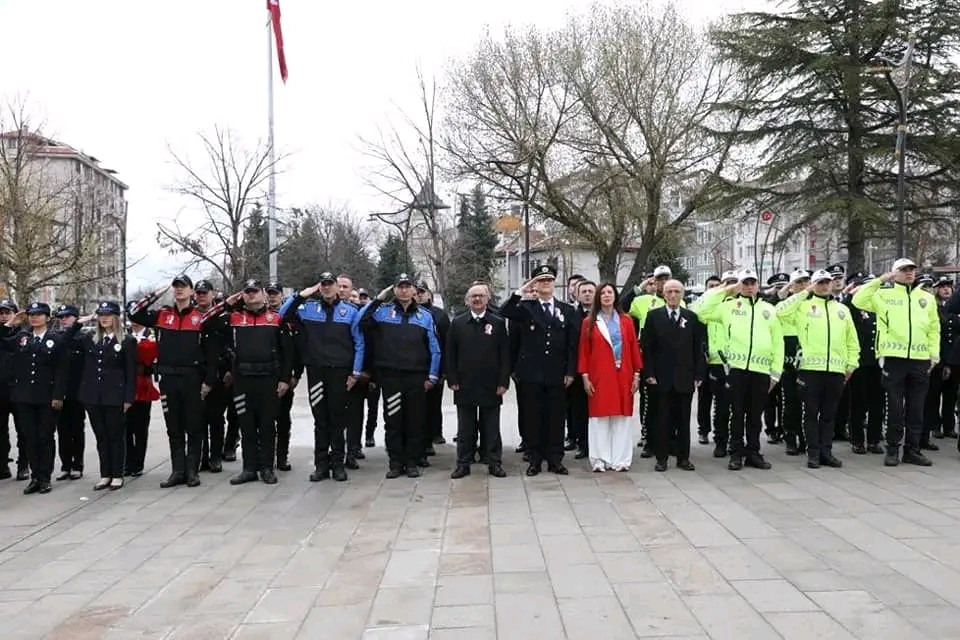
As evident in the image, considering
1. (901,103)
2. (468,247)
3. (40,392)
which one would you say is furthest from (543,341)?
(468,247)

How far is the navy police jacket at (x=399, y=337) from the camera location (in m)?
7.98

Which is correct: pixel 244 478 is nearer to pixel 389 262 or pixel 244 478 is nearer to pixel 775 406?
pixel 775 406

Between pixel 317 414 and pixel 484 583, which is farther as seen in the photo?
pixel 317 414

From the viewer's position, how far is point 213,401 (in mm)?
8680

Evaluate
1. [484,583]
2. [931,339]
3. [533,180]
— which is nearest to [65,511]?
[484,583]

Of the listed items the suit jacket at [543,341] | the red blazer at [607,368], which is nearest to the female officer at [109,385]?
the suit jacket at [543,341]

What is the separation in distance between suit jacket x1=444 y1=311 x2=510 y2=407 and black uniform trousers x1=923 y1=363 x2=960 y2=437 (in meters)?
4.94

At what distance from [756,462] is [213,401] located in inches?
225

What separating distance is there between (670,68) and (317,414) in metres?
23.1

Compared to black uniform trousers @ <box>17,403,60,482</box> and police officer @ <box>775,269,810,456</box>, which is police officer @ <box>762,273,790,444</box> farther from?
black uniform trousers @ <box>17,403,60,482</box>

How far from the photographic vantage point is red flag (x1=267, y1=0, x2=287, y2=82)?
25.8 metres

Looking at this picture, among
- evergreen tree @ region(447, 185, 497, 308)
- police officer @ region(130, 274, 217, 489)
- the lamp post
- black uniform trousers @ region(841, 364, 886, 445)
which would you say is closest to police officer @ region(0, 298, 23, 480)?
police officer @ region(130, 274, 217, 489)

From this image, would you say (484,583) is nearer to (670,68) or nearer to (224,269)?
(224,269)

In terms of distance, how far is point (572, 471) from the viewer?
8.17m
